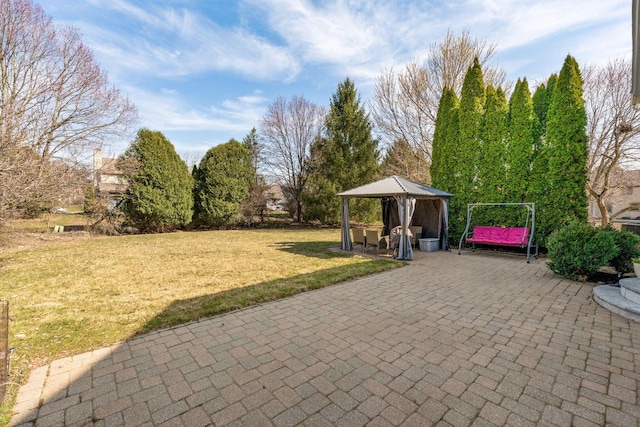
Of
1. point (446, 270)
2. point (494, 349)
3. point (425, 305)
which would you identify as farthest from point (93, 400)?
point (446, 270)

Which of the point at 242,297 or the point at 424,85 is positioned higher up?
the point at 424,85

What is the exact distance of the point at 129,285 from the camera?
16.9 ft

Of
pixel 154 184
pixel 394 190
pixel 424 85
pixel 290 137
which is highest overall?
pixel 424 85

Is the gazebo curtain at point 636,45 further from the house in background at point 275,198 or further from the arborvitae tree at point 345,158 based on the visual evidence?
the house in background at point 275,198

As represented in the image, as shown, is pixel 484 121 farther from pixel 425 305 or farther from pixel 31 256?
pixel 31 256

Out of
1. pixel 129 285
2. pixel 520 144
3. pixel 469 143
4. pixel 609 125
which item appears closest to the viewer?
pixel 129 285

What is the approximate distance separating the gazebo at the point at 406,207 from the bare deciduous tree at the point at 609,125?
691cm

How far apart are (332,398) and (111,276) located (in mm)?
5809

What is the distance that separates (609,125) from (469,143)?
23.0ft

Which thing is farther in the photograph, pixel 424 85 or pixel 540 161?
pixel 424 85

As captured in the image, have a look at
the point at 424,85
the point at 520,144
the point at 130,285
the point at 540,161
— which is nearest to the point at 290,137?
the point at 424,85

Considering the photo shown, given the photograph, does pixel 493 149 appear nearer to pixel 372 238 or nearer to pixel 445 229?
pixel 445 229

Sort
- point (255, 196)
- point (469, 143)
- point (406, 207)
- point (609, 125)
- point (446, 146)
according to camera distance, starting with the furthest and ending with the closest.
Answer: point (255, 196) → point (609, 125) → point (446, 146) → point (469, 143) → point (406, 207)

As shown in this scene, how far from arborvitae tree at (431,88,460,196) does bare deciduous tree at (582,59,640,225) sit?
5.89m
